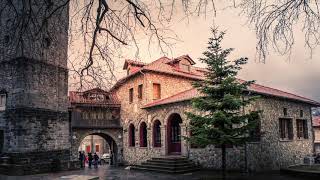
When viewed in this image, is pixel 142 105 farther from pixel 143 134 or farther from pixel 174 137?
pixel 174 137

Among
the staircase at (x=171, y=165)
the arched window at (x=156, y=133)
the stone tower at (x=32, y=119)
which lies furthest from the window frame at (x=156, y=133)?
the stone tower at (x=32, y=119)

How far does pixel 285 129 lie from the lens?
22.5m

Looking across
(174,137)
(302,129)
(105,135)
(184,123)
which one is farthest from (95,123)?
(302,129)

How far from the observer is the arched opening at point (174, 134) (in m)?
22.7

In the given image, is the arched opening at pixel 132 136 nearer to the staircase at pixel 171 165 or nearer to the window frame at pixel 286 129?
the staircase at pixel 171 165

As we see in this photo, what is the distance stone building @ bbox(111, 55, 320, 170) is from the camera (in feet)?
64.8

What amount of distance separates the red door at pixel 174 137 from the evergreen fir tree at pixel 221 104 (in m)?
6.86

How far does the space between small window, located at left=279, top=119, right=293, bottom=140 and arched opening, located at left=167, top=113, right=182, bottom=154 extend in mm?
6783

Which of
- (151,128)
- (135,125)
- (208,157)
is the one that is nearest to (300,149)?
(208,157)

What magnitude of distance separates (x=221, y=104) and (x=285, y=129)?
940cm

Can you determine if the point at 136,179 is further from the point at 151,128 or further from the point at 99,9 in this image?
the point at 99,9

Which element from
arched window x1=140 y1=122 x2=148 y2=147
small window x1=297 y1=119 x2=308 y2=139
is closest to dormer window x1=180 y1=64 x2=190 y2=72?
arched window x1=140 y1=122 x2=148 y2=147

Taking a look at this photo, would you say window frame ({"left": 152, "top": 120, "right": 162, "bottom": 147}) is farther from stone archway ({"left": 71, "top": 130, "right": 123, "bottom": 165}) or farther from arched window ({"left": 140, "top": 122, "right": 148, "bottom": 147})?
stone archway ({"left": 71, "top": 130, "right": 123, "bottom": 165})

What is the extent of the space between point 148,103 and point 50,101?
7.38 m
